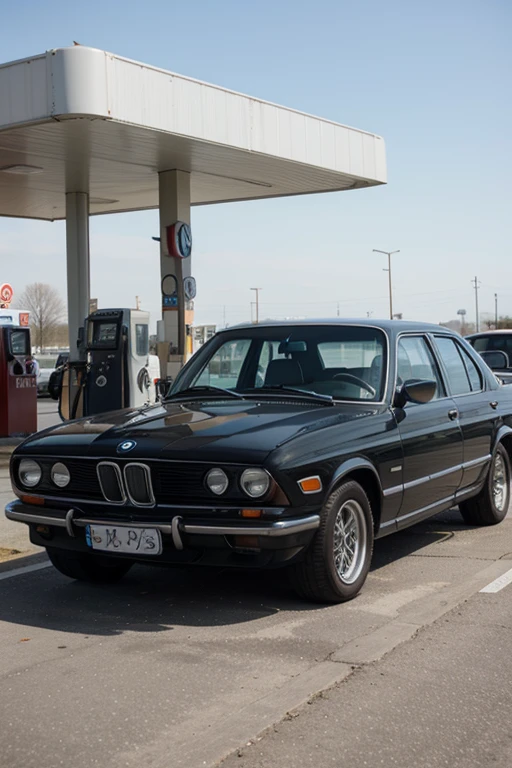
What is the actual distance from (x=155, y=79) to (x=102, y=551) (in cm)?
991

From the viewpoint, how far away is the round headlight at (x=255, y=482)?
198 inches

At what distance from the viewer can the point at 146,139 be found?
581 inches

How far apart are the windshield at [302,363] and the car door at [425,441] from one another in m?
0.23

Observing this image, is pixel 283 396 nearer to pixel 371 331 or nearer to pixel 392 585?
pixel 371 331

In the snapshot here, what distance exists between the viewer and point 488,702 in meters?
3.94

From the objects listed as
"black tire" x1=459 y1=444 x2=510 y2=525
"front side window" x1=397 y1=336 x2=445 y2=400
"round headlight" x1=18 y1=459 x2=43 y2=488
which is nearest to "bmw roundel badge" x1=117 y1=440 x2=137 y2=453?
"round headlight" x1=18 y1=459 x2=43 y2=488

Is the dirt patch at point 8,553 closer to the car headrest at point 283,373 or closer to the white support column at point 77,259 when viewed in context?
the car headrest at point 283,373

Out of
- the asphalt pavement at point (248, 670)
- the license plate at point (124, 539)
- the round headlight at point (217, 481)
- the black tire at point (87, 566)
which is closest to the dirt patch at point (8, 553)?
the asphalt pavement at point (248, 670)

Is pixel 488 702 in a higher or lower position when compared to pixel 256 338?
lower

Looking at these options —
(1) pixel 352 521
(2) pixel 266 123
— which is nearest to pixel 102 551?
(1) pixel 352 521

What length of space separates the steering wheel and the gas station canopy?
779 centimetres

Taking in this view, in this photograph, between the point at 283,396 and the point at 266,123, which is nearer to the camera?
the point at 283,396

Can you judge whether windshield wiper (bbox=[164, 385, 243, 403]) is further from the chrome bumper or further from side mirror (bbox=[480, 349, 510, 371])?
side mirror (bbox=[480, 349, 510, 371])

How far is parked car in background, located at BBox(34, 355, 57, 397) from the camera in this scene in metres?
33.1
